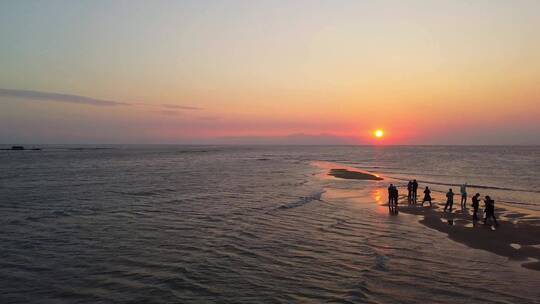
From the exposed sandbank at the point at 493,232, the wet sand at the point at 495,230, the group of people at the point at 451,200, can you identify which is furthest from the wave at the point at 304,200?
the exposed sandbank at the point at 493,232

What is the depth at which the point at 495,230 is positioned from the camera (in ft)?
57.4

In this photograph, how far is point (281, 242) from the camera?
14.8 metres

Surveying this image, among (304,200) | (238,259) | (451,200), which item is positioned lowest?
(304,200)

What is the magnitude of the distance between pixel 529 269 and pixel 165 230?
539 inches

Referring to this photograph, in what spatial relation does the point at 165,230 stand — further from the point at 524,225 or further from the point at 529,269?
the point at 524,225

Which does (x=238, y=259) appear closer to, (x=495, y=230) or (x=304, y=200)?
(x=495, y=230)

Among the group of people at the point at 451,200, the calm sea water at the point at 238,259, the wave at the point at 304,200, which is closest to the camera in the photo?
the calm sea water at the point at 238,259

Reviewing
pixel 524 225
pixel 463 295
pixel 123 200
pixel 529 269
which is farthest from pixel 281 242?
pixel 123 200

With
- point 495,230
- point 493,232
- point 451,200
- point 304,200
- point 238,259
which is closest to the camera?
point 238,259

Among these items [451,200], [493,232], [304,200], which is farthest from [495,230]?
[304,200]

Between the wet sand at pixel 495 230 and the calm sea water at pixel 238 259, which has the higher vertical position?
the calm sea water at pixel 238 259

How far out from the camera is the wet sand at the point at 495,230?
13930 millimetres

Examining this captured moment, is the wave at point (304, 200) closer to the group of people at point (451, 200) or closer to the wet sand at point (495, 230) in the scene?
the group of people at point (451, 200)

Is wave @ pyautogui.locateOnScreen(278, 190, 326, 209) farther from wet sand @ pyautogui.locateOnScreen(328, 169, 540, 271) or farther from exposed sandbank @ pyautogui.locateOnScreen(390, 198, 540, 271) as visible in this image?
exposed sandbank @ pyautogui.locateOnScreen(390, 198, 540, 271)
